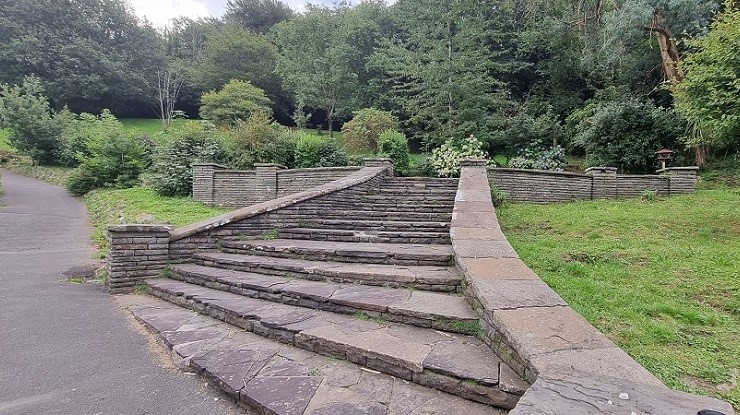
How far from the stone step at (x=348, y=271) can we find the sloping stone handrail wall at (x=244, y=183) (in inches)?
214

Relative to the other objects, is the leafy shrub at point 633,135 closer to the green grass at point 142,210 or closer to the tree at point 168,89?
the green grass at point 142,210

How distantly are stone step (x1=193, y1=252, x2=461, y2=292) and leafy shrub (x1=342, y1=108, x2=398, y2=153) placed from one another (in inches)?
430

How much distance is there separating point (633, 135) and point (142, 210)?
14.0 meters

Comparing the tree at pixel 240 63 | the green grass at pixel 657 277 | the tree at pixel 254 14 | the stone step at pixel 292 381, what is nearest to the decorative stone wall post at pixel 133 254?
the stone step at pixel 292 381

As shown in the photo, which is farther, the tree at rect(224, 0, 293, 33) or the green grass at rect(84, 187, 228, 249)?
the tree at rect(224, 0, 293, 33)

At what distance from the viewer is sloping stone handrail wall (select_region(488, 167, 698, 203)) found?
8719 millimetres

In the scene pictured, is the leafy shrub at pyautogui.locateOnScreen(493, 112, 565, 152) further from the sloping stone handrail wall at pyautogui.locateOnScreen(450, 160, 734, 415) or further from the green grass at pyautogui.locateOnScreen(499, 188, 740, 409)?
the sloping stone handrail wall at pyautogui.locateOnScreen(450, 160, 734, 415)

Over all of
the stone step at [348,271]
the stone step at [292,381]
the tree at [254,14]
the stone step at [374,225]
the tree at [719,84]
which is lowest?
the stone step at [292,381]

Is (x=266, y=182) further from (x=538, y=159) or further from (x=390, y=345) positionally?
(x=538, y=159)

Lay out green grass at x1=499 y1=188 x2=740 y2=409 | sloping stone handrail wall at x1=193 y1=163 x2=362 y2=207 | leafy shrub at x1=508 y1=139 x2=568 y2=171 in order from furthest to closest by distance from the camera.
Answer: leafy shrub at x1=508 y1=139 x2=568 y2=171
sloping stone handrail wall at x1=193 y1=163 x2=362 y2=207
green grass at x1=499 y1=188 x2=740 y2=409

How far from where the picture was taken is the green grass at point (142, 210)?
24.5 ft

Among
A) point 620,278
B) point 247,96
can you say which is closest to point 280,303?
point 620,278

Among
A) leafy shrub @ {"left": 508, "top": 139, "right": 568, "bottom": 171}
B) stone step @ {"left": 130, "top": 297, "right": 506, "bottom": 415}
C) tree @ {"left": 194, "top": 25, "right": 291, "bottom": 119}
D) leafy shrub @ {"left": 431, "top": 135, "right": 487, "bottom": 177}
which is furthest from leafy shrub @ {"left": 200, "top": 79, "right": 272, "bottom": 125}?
stone step @ {"left": 130, "top": 297, "right": 506, "bottom": 415}

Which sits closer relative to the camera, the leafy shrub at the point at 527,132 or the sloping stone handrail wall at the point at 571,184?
the sloping stone handrail wall at the point at 571,184
